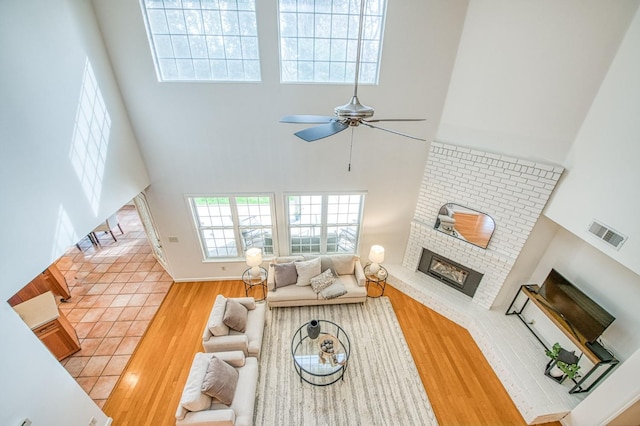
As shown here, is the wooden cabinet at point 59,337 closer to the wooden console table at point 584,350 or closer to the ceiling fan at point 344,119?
the ceiling fan at point 344,119

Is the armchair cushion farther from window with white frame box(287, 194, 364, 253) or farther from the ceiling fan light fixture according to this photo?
the ceiling fan light fixture

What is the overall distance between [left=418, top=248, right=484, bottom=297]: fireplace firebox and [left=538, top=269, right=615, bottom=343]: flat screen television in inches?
38.5

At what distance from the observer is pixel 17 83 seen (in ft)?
8.13

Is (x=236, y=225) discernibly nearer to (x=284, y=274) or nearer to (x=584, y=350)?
(x=284, y=274)

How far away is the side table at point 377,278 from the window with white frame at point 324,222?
0.58 m

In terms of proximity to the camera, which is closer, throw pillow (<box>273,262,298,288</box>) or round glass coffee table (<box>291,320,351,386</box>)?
round glass coffee table (<box>291,320,351,386</box>)

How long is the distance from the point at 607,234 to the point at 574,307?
1.37 metres

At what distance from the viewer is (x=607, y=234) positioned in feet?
9.82

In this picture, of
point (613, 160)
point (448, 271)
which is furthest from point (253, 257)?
point (613, 160)

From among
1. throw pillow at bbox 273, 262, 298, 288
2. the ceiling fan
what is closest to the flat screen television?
the ceiling fan

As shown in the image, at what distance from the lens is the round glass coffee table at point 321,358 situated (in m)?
3.85

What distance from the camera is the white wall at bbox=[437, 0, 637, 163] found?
3.02m

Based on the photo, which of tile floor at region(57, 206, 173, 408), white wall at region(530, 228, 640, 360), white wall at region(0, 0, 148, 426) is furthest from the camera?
tile floor at region(57, 206, 173, 408)

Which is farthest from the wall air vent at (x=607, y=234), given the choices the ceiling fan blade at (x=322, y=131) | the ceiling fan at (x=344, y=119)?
the ceiling fan blade at (x=322, y=131)
